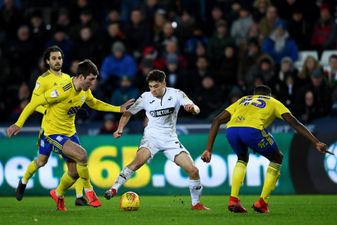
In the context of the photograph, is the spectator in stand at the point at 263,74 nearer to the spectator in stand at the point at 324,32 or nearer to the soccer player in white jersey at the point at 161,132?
the spectator in stand at the point at 324,32

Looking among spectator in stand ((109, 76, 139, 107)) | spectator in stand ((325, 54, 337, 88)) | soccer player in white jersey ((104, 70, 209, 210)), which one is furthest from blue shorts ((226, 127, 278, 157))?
spectator in stand ((109, 76, 139, 107))

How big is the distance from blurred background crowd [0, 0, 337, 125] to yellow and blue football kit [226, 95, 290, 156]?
6.34 meters

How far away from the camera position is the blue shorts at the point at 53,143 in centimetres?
1416

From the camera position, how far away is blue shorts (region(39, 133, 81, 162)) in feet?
46.4

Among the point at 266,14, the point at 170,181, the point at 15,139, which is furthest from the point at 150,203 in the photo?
the point at 266,14

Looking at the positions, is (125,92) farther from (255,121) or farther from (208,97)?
(255,121)

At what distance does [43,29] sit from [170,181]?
23.0 ft

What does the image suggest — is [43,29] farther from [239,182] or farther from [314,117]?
[239,182]

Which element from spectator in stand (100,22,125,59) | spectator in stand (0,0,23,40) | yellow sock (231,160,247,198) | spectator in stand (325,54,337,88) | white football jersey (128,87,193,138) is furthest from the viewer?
spectator in stand (0,0,23,40)

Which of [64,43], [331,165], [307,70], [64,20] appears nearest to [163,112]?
[331,165]

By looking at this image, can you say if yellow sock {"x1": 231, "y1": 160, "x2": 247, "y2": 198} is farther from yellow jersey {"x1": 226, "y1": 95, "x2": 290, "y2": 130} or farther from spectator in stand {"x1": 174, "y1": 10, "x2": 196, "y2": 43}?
spectator in stand {"x1": 174, "y1": 10, "x2": 196, "y2": 43}

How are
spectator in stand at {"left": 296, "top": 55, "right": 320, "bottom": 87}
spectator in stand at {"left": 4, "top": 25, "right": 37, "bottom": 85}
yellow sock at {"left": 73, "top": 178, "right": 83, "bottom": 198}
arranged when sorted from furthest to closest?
spectator in stand at {"left": 4, "top": 25, "right": 37, "bottom": 85} < spectator in stand at {"left": 296, "top": 55, "right": 320, "bottom": 87} < yellow sock at {"left": 73, "top": 178, "right": 83, "bottom": 198}

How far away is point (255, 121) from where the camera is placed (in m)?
13.0

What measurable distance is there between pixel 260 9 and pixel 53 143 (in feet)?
31.7
